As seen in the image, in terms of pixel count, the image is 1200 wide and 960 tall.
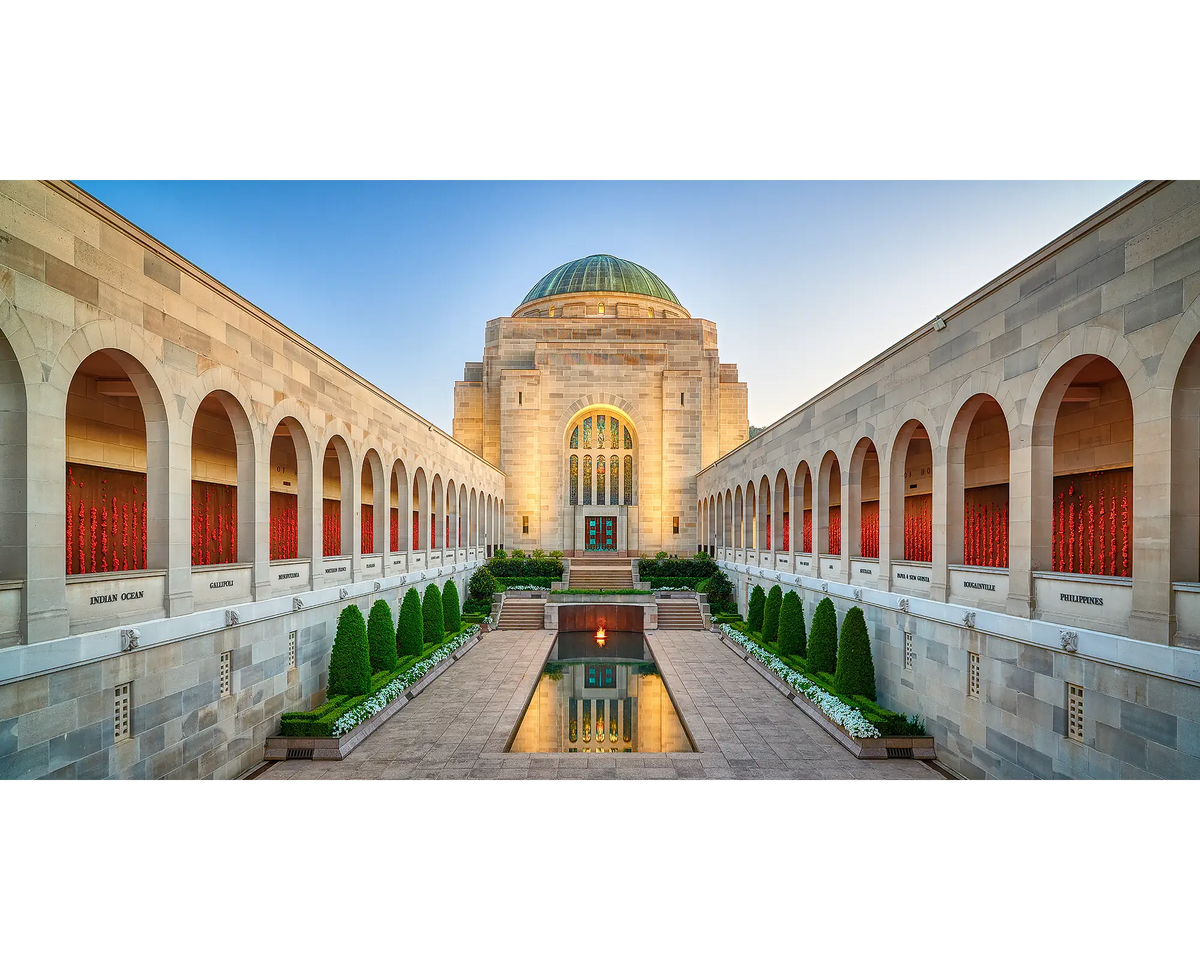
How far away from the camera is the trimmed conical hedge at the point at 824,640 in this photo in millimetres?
14445

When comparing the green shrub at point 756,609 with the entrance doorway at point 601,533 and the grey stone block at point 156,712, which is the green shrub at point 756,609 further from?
the entrance doorway at point 601,533

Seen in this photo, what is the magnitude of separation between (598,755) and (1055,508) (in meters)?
10.5

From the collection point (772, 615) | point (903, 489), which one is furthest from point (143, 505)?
point (772, 615)

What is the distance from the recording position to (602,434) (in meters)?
39.4

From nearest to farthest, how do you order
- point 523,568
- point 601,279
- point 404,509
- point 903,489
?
point 903,489, point 404,509, point 523,568, point 601,279

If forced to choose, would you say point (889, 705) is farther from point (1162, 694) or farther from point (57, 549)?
point (57, 549)

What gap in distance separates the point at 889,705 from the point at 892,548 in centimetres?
302

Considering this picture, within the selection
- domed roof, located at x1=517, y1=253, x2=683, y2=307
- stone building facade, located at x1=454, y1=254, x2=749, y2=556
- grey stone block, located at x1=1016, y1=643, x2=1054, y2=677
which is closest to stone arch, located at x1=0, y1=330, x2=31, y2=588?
grey stone block, located at x1=1016, y1=643, x2=1054, y2=677

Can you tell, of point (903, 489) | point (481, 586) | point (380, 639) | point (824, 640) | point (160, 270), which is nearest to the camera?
point (160, 270)

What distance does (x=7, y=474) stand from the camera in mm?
6230

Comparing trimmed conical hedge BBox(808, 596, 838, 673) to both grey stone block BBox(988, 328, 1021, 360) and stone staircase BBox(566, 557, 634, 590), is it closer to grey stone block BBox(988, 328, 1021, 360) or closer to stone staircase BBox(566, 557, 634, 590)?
grey stone block BBox(988, 328, 1021, 360)

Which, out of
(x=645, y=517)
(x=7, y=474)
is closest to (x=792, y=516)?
(x=7, y=474)

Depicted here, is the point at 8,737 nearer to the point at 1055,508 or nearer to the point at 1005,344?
the point at 1005,344

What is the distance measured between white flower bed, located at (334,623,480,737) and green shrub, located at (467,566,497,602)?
7150 mm
